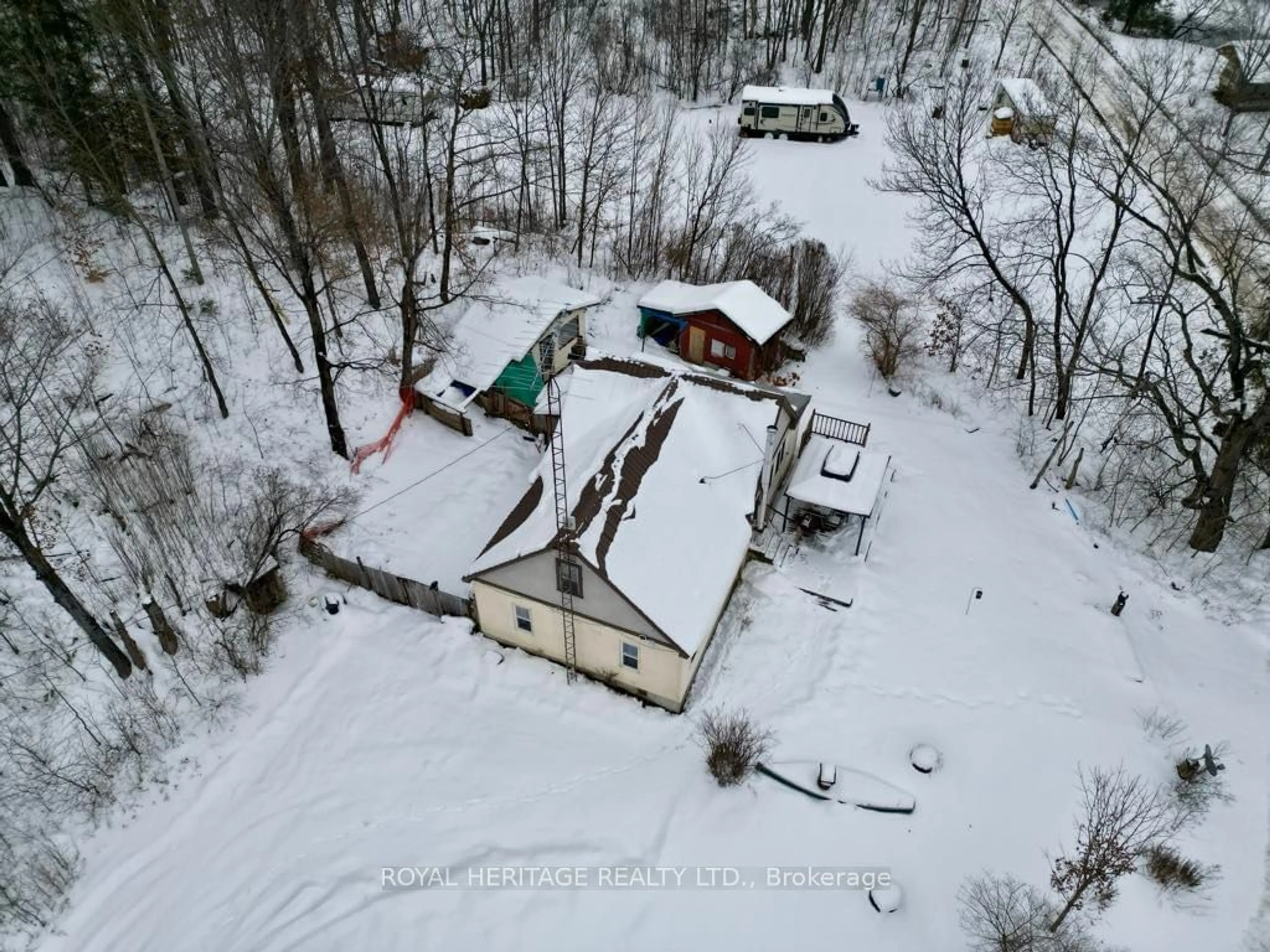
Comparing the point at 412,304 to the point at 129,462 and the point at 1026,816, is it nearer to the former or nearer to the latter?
the point at 129,462

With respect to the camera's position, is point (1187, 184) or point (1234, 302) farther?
point (1187, 184)

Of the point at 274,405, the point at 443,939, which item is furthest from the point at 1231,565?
the point at 274,405

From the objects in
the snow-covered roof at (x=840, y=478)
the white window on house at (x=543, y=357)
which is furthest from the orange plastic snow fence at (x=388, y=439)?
the snow-covered roof at (x=840, y=478)

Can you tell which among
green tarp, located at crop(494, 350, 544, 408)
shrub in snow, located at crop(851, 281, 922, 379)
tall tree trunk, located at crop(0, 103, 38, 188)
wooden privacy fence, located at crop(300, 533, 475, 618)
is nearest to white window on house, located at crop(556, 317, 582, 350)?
Result: green tarp, located at crop(494, 350, 544, 408)

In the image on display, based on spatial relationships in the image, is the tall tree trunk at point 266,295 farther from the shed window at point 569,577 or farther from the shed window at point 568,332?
the shed window at point 569,577

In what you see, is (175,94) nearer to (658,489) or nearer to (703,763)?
(658,489)

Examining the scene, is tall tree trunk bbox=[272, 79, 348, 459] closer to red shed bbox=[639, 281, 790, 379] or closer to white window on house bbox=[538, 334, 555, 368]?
white window on house bbox=[538, 334, 555, 368]
